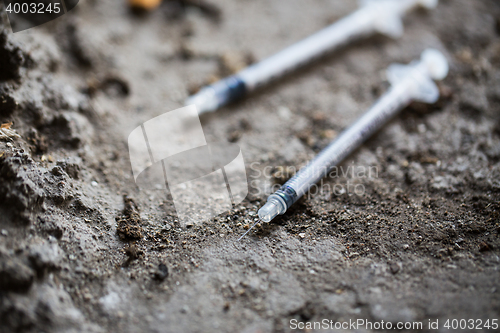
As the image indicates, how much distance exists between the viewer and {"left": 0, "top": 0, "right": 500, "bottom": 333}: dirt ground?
3.93 ft

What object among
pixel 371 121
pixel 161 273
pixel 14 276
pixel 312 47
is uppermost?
pixel 312 47

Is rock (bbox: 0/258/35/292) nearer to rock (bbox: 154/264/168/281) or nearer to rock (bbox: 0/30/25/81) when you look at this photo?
rock (bbox: 154/264/168/281)

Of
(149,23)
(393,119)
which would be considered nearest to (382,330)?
(393,119)

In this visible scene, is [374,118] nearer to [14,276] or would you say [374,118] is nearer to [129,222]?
[129,222]

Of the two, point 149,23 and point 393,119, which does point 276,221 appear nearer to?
point 393,119

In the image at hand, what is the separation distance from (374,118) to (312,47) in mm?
701

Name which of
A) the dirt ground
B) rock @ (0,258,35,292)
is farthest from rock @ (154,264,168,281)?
rock @ (0,258,35,292)

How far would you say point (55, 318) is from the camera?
1.10 m

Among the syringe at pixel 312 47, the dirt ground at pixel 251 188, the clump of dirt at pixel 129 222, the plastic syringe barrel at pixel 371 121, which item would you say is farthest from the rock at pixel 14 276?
the syringe at pixel 312 47

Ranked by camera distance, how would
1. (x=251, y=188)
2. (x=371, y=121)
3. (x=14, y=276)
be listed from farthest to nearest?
(x=371, y=121) → (x=251, y=188) → (x=14, y=276)

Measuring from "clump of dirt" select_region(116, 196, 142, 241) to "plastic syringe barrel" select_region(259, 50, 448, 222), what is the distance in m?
0.53

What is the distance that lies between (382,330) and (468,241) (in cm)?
56

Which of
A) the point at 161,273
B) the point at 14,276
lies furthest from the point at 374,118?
the point at 14,276

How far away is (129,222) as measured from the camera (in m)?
1.48
